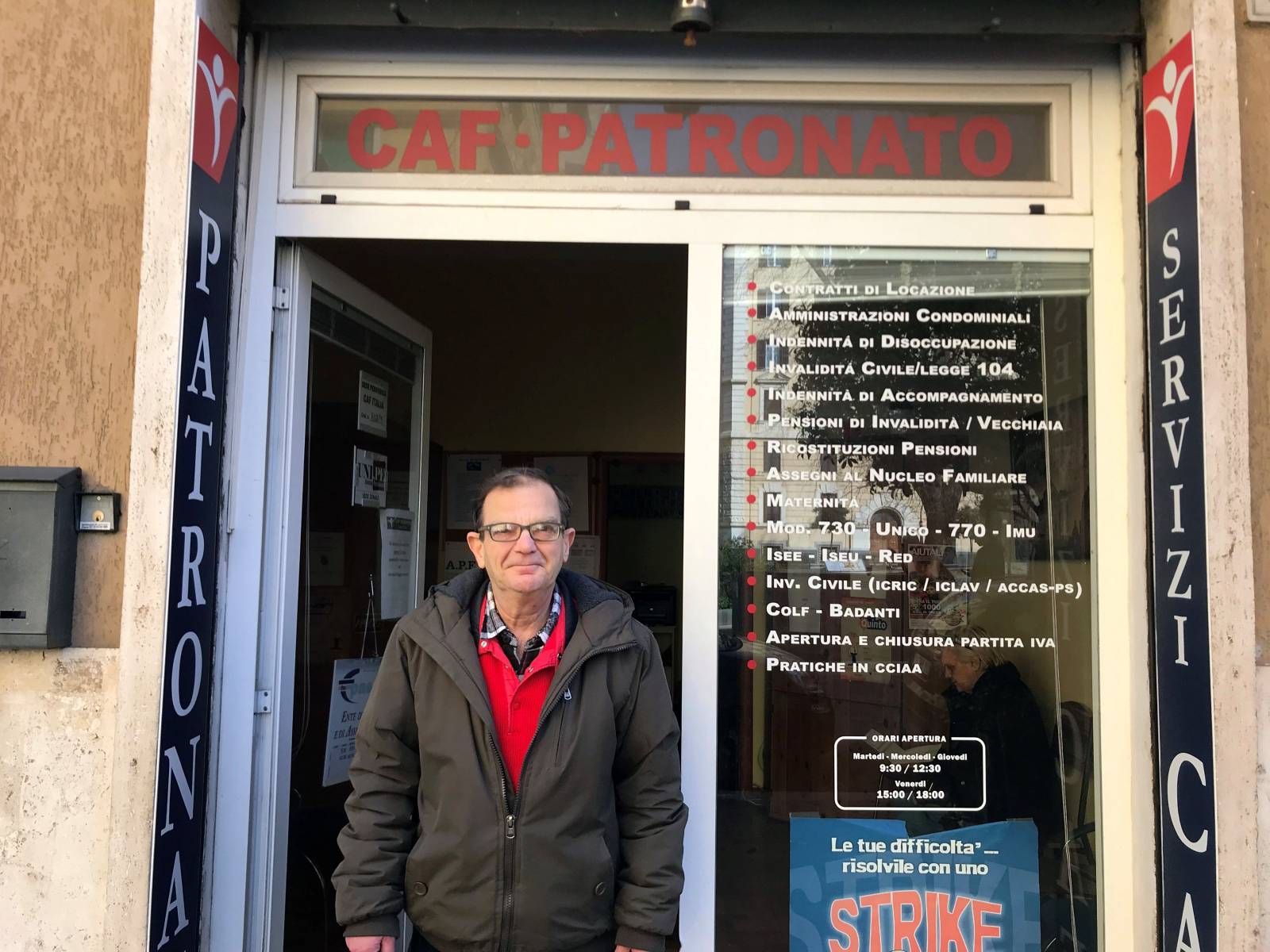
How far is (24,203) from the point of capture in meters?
2.32

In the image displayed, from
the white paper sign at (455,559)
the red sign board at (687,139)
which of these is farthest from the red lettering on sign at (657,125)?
the white paper sign at (455,559)

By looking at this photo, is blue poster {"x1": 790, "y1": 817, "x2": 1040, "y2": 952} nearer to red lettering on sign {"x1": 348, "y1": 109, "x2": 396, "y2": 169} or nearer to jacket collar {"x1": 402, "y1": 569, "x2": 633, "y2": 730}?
jacket collar {"x1": 402, "y1": 569, "x2": 633, "y2": 730}

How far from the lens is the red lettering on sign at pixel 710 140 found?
262cm

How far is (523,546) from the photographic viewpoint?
78.4 inches

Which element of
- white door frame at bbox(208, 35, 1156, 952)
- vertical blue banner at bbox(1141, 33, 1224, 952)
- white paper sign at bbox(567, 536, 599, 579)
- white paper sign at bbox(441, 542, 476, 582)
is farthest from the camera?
white paper sign at bbox(567, 536, 599, 579)

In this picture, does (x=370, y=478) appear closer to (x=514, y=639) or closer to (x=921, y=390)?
(x=514, y=639)

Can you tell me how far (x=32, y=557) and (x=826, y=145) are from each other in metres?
2.41

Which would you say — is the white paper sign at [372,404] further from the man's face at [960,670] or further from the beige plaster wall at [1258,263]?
the beige plaster wall at [1258,263]

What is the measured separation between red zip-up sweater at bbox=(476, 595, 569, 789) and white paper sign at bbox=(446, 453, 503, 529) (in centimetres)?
351

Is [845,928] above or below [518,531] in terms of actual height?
below

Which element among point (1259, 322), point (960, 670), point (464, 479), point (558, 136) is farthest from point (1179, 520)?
point (464, 479)

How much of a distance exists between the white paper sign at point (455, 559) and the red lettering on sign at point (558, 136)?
3155mm

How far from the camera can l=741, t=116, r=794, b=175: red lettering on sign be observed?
2.62 meters

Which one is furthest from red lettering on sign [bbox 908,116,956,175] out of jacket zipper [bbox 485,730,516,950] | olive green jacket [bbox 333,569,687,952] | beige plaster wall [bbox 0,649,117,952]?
beige plaster wall [bbox 0,649,117,952]
